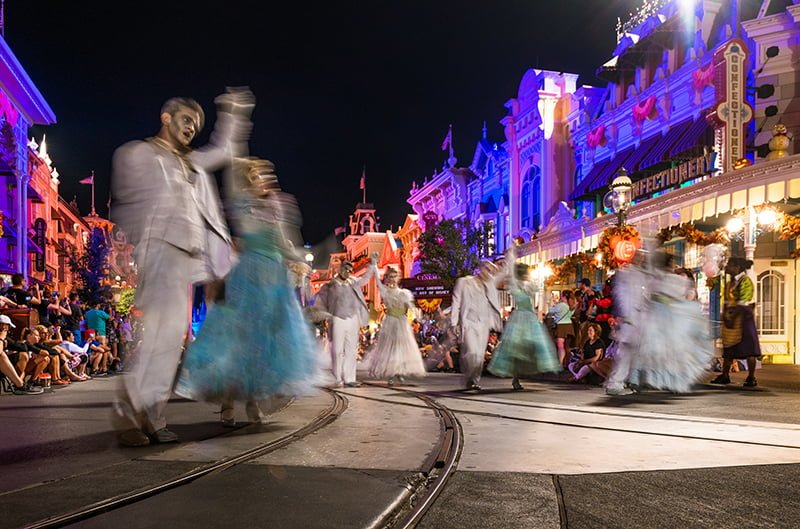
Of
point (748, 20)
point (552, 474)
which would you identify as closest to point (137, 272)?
point (552, 474)

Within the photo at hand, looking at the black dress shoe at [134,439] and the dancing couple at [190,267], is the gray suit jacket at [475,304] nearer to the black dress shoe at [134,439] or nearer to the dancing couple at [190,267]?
the dancing couple at [190,267]

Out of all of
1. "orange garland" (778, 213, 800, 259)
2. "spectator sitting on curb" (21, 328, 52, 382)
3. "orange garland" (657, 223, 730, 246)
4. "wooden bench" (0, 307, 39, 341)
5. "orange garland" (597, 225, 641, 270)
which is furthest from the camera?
"orange garland" (597, 225, 641, 270)

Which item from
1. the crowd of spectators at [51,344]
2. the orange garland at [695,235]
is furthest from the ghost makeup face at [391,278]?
the orange garland at [695,235]

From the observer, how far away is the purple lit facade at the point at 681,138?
17.4 m

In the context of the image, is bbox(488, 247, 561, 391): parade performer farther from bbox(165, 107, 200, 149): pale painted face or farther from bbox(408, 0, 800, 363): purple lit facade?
bbox(165, 107, 200, 149): pale painted face

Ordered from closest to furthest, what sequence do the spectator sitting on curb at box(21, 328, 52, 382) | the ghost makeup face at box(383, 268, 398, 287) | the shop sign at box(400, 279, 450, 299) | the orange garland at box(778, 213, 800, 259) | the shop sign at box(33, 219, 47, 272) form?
the spectator sitting on curb at box(21, 328, 52, 382) → the ghost makeup face at box(383, 268, 398, 287) → the orange garland at box(778, 213, 800, 259) → the shop sign at box(400, 279, 450, 299) → the shop sign at box(33, 219, 47, 272)

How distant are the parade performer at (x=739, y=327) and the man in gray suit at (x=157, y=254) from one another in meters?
8.55

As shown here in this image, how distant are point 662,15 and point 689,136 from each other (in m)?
6.85

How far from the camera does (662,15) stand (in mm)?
26328

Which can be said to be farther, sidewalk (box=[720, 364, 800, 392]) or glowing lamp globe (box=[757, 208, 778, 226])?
glowing lamp globe (box=[757, 208, 778, 226])

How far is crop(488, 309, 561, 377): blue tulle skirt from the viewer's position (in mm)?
9875

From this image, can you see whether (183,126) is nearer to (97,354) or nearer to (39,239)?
(97,354)

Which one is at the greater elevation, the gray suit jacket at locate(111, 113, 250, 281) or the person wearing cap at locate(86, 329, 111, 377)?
the gray suit jacket at locate(111, 113, 250, 281)

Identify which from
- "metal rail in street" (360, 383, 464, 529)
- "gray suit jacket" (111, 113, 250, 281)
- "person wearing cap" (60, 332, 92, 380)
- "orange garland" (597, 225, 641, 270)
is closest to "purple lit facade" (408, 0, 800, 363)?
"orange garland" (597, 225, 641, 270)
